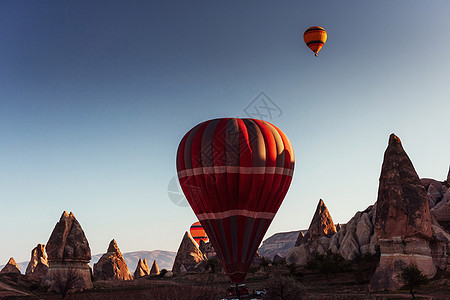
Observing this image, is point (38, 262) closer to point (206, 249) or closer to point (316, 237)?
point (206, 249)

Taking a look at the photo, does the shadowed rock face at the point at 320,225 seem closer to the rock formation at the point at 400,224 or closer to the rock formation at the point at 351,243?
the rock formation at the point at 351,243

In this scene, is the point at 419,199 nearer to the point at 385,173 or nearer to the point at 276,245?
the point at 385,173

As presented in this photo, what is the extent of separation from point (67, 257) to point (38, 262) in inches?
1469

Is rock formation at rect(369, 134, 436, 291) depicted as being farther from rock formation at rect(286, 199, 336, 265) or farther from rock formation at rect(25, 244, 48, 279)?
rock formation at rect(25, 244, 48, 279)

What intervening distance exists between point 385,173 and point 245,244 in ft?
75.3

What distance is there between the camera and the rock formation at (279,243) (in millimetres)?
154000

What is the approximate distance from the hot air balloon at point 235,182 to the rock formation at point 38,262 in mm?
57956

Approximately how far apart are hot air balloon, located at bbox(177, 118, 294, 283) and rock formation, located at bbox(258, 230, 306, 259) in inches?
5121

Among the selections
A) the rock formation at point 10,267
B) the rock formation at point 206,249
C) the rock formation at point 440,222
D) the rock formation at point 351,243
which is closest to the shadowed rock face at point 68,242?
the rock formation at point 351,243

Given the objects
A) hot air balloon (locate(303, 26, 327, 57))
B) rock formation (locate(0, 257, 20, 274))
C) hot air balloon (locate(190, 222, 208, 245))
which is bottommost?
rock formation (locate(0, 257, 20, 274))

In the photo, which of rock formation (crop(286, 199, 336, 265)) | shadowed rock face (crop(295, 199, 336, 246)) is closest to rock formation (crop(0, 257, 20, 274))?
rock formation (crop(286, 199, 336, 265))

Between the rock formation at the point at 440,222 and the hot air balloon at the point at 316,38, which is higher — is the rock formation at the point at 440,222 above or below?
below

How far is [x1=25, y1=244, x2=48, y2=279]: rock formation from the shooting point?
238 ft

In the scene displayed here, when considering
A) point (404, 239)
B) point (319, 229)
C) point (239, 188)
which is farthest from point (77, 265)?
point (319, 229)
